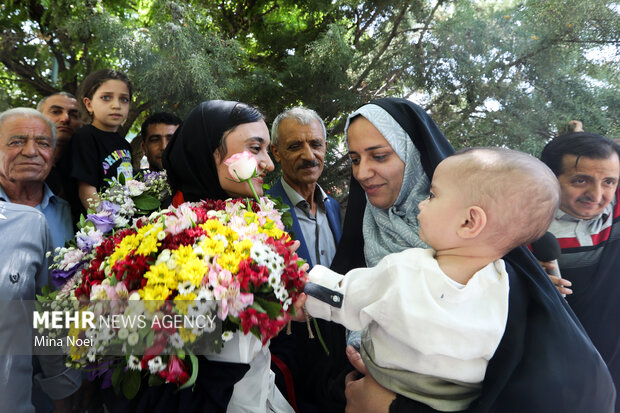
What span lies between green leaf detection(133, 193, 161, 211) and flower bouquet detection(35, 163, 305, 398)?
608 mm

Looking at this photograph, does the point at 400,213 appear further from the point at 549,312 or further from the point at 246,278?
the point at 246,278

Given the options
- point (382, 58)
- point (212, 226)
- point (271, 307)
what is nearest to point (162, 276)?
point (212, 226)

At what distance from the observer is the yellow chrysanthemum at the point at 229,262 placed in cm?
120

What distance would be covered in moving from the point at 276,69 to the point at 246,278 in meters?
3.63

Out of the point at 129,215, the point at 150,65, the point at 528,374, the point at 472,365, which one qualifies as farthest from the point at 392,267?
the point at 150,65

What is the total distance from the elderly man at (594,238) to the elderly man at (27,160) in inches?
131

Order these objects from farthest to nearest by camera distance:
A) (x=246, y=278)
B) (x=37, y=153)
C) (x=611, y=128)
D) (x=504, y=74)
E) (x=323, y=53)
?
(x=323, y=53), (x=504, y=74), (x=611, y=128), (x=37, y=153), (x=246, y=278)

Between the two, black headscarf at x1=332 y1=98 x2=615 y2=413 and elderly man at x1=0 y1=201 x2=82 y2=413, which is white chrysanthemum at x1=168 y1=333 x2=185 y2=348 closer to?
black headscarf at x1=332 y1=98 x2=615 y2=413

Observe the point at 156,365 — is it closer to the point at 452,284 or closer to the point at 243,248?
the point at 243,248

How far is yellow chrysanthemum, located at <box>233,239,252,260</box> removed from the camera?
124 centimetres

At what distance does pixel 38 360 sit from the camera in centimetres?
189

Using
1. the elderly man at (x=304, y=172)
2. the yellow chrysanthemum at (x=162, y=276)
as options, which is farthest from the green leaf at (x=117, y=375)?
the elderly man at (x=304, y=172)

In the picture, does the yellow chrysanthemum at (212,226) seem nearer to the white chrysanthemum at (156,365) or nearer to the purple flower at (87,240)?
the white chrysanthemum at (156,365)

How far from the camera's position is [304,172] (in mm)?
3062
